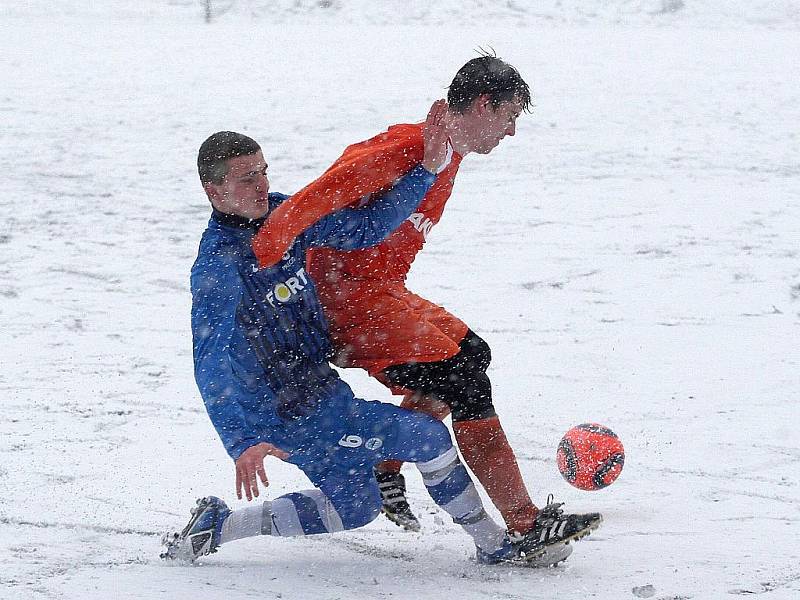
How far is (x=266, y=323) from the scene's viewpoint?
148 inches

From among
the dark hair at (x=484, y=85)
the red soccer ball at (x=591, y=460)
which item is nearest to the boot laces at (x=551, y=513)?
the red soccer ball at (x=591, y=460)

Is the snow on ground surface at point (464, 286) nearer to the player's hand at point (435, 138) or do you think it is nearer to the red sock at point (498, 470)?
the red sock at point (498, 470)

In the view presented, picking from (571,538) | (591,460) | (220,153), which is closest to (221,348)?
(220,153)

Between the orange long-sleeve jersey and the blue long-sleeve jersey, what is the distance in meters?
0.08

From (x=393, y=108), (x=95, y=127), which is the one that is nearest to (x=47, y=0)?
(x=95, y=127)

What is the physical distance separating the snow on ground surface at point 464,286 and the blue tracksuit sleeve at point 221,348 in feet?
1.97

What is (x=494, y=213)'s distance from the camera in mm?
9359

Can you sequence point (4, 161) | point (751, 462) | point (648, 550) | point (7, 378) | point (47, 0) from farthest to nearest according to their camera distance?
point (47, 0), point (4, 161), point (7, 378), point (751, 462), point (648, 550)

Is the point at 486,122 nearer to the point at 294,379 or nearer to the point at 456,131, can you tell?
the point at 456,131

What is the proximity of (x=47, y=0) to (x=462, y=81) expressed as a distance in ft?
52.1

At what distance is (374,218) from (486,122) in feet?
1.69

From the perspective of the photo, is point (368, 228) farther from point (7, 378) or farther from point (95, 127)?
point (95, 127)

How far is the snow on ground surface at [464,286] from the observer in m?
3.96

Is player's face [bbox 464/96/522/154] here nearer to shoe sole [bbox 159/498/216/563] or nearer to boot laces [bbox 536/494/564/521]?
boot laces [bbox 536/494/564/521]
